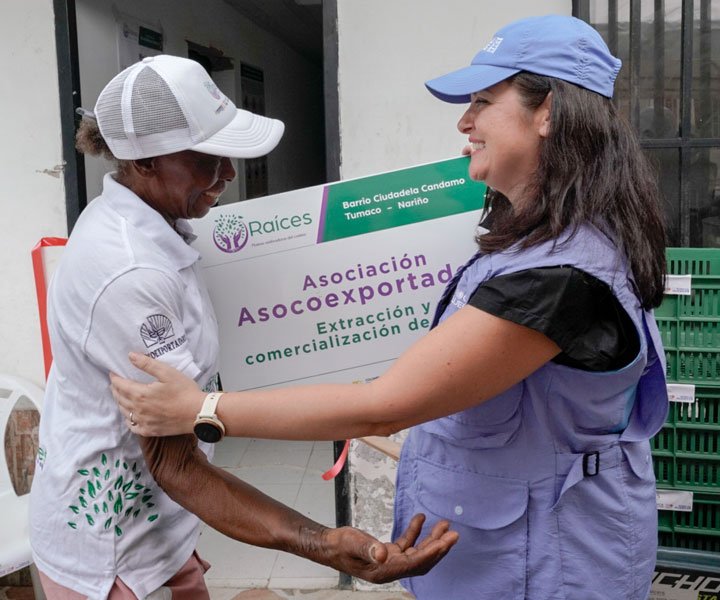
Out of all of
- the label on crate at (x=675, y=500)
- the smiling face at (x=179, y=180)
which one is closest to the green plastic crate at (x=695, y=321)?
the label on crate at (x=675, y=500)

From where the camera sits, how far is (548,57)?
131cm

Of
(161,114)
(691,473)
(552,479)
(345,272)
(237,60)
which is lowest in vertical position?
(691,473)

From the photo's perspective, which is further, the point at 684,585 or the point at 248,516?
the point at 684,585

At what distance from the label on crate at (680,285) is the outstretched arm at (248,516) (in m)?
1.68

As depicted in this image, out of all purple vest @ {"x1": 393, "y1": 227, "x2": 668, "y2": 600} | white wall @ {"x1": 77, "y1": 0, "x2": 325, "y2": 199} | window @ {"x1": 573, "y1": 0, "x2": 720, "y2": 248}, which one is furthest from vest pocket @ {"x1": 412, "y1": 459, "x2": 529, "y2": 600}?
white wall @ {"x1": 77, "y1": 0, "x2": 325, "y2": 199}

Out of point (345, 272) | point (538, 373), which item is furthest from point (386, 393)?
point (345, 272)

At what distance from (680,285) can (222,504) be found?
1.90 m

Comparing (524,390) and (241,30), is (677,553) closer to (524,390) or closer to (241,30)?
(524,390)

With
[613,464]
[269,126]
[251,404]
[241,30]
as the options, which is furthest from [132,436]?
[241,30]

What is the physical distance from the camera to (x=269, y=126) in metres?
1.65

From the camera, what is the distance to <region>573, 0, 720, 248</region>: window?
2.83 meters

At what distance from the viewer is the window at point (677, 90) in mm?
2832

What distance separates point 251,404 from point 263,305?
665 millimetres

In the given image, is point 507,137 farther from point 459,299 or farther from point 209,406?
point 209,406
